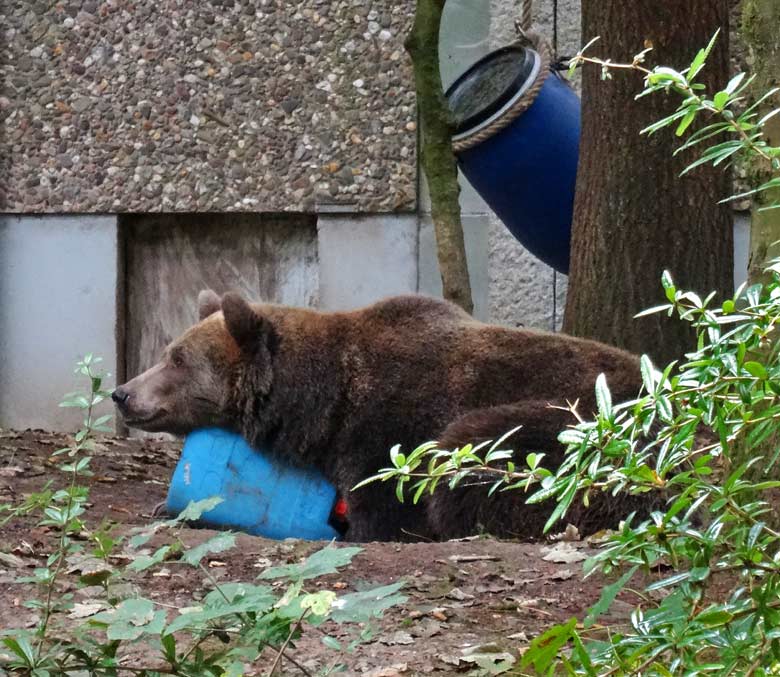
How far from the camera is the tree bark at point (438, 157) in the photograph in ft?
22.3

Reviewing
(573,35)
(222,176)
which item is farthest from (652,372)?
(222,176)

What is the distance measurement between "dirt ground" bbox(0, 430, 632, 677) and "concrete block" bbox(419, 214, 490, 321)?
139 inches

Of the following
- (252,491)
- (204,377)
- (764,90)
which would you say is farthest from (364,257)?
(764,90)

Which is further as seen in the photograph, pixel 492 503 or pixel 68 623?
pixel 492 503

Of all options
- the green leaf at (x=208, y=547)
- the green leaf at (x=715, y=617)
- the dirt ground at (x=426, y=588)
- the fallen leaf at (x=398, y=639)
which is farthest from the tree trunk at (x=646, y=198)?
the green leaf at (x=715, y=617)

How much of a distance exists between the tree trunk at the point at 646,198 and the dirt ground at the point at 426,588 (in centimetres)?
170

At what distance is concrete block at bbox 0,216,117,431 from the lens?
30.4 feet

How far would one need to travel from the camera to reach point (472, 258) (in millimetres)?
8359

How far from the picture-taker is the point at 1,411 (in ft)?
30.9

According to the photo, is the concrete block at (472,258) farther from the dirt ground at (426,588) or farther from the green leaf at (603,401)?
the green leaf at (603,401)

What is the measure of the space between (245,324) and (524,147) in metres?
1.80

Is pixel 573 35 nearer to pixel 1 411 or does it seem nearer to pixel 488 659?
pixel 1 411

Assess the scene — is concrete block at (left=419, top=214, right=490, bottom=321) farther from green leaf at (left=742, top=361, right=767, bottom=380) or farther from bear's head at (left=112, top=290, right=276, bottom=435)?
green leaf at (left=742, top=361, right=767, bottom=380)

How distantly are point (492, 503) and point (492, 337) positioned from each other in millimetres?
847
